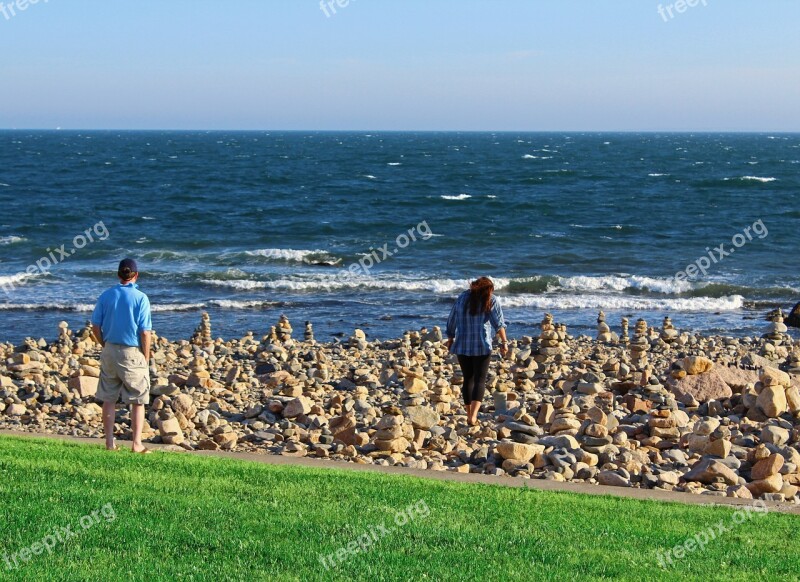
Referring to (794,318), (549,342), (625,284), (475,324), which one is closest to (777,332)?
(794,318)

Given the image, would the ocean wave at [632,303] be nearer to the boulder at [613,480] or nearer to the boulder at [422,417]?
the boulder at [422,417]

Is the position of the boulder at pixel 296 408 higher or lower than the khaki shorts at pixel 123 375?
lower

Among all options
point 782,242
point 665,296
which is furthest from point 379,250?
point 782,242

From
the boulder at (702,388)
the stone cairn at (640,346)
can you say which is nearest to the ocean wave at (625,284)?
the stone cairn at (640,346)

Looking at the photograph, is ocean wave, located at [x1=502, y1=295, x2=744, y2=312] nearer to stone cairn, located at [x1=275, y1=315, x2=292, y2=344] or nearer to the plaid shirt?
stone cairn, located at [x1=275, y1=315, x2=292, y2=344]

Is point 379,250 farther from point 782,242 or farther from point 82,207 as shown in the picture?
point 82,207

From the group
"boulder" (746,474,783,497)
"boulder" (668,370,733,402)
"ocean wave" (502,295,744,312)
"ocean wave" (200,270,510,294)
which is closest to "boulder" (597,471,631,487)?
"boulder" (746,474,783,497)

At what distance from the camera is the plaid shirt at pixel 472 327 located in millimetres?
10969

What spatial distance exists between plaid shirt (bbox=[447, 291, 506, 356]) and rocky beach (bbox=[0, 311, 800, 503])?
86 cm

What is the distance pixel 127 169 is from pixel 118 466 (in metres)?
67.2

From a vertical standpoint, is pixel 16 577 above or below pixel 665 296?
above

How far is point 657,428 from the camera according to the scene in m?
11.0

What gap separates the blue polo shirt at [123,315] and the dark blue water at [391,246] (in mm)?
11739

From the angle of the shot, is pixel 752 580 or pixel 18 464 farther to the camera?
pixel 18 464
